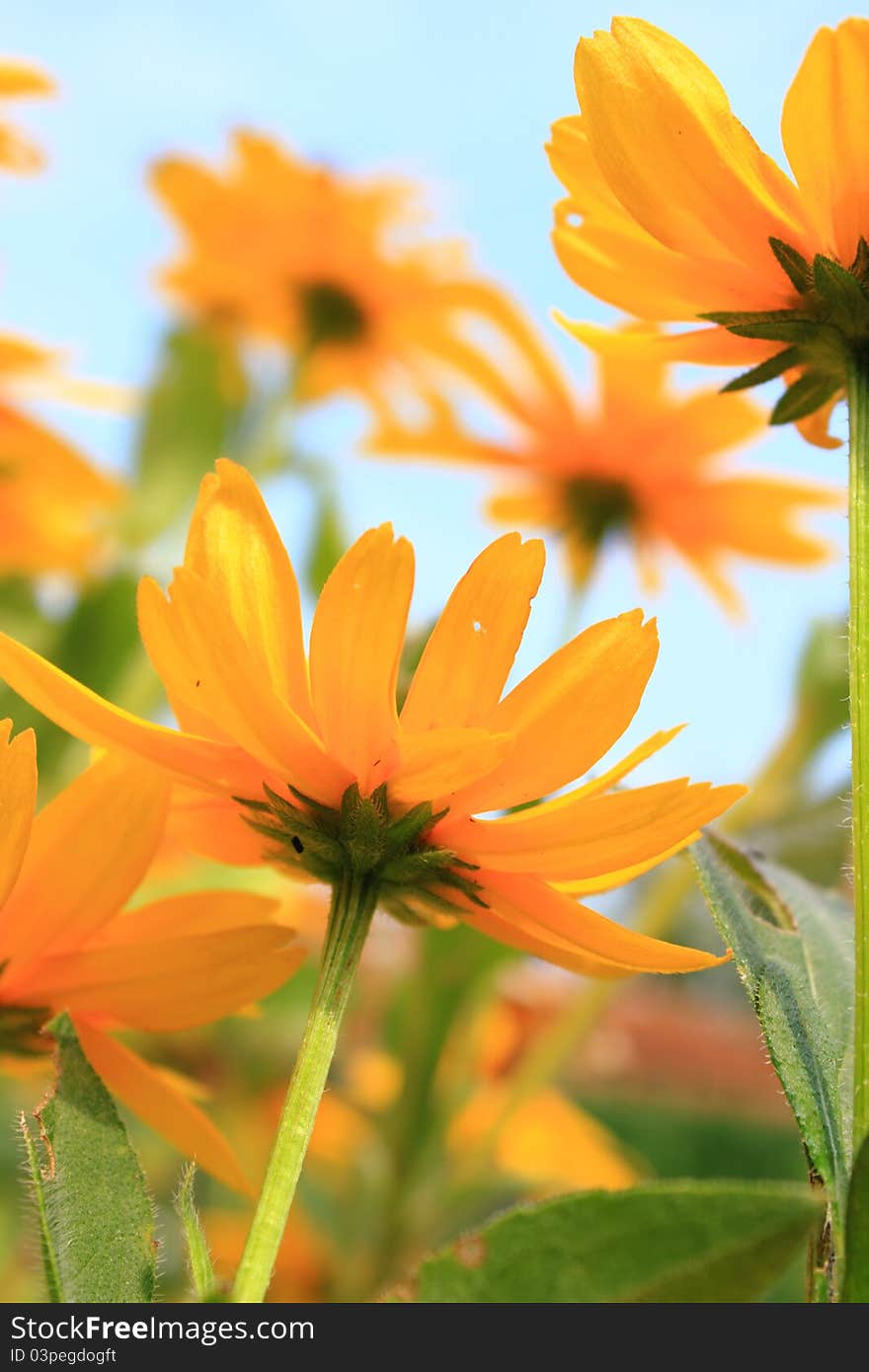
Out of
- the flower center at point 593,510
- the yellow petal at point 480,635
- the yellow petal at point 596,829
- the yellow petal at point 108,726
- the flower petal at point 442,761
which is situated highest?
the flower center at point 593,510

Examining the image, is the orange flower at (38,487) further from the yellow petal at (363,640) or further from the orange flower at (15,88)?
the yellow petal at (363,640)

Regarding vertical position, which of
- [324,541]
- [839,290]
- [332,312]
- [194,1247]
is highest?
[332,312]

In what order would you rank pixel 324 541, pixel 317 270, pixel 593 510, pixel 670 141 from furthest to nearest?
pixel 317 270, pixel 324 541, pixel 593 510, pixel 670 141

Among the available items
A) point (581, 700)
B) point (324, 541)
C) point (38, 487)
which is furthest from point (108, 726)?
point (324, 541)

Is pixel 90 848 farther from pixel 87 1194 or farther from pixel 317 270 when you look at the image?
pixel 317 270

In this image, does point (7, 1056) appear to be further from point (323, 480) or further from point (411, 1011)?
point (323, 480)

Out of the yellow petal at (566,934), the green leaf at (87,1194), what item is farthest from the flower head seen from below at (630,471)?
the green leaf at (87,1194)
